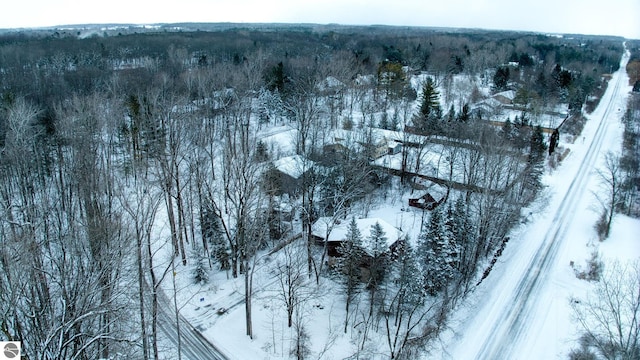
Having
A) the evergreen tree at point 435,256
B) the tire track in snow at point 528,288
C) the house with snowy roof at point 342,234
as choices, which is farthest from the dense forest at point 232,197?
the tire track in snow at point 528,288

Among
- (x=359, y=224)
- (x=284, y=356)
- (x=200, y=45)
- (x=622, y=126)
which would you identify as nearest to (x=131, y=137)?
(x=359, y=224)

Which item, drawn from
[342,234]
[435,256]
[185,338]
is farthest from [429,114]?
[185,338]

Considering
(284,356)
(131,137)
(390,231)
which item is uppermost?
(131,137)

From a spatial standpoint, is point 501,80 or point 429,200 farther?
point 501,80

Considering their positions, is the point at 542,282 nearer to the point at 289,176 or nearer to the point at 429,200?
the point at 429,200

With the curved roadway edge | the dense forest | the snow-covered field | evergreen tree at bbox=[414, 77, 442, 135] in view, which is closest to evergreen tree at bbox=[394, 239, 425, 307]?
the dense forest

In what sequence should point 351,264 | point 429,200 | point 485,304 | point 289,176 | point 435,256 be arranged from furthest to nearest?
point 429,200 < point 289,176 < point 485,304 < point 435,256 < point 351,264

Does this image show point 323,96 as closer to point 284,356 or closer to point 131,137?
point 131,137
